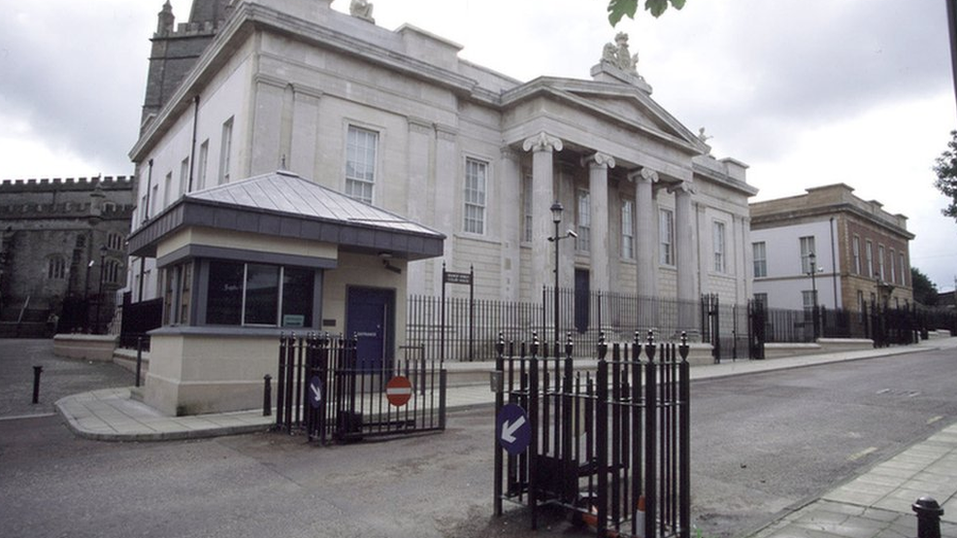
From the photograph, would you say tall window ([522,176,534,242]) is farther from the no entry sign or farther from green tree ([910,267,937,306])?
green tree ([910,267,937,306])

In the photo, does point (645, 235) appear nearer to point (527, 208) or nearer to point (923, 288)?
point (527, 208)

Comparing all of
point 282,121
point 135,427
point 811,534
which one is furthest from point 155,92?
point 811,534

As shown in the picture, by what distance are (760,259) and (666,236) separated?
63.1ft

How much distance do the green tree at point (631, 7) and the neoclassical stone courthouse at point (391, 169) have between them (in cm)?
936

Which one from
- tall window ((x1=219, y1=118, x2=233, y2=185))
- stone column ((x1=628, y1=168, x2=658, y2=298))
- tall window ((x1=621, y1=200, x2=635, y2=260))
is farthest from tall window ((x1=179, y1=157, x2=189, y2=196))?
tall window ((x1=621, y1=200, x2=635, y2=260))

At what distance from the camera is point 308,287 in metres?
12.6

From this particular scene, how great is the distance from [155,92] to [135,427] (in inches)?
2145

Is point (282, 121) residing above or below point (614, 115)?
below

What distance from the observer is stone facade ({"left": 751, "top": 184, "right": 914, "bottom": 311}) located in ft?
142

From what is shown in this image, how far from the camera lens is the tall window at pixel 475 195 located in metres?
24.1

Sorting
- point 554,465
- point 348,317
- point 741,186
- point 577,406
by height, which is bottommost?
point 554,465

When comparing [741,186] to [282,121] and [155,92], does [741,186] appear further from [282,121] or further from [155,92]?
[155,92]

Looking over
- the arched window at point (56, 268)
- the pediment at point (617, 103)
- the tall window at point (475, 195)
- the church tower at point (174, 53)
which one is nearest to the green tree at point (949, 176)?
the pediment at point (617, 103)

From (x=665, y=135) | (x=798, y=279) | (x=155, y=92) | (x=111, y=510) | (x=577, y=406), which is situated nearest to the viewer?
(x=577, y=406)
